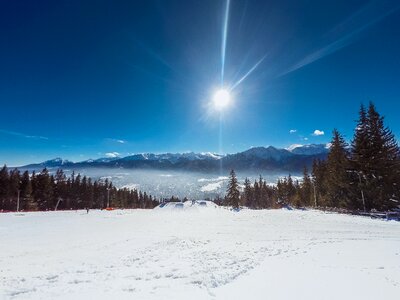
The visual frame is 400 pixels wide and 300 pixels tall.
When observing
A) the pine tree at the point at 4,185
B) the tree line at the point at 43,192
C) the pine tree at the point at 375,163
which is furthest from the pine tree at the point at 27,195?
the pine tree at the point at 375,163

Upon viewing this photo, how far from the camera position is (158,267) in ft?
38.1

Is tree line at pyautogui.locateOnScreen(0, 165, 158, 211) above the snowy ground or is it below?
above

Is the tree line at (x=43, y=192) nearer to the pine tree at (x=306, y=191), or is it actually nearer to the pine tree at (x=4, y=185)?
the pine tree at (x=4, y=185)

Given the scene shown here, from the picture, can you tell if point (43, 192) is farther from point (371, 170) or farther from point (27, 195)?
point (371, 170)

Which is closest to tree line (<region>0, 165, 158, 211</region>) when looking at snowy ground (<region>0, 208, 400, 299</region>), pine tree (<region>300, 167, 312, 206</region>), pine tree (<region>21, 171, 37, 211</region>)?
pine tree (<region>21, 171, 37, 211</region>)

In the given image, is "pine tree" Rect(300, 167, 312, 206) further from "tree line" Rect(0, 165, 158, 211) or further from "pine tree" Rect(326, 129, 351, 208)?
"tree line" Rect(0, 165, 158, 211)

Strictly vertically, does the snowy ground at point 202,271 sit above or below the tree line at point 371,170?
below

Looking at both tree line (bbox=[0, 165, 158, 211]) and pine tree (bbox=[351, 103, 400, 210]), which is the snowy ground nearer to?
pine tree (bbox=[351, 103, 400, 210])

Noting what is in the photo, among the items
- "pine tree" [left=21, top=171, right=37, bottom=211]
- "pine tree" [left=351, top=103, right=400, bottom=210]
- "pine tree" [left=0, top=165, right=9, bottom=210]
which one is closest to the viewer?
"pine tree" [left=351, top=103, right=400, bottom=210]

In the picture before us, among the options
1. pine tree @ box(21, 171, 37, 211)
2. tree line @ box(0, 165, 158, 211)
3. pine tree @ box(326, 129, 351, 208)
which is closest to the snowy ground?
pine tree @ box(326, 129, 351, 208)

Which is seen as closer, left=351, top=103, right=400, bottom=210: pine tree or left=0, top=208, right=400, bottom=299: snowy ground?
left=0, top=208, right=400, bottom=299: snowy ground

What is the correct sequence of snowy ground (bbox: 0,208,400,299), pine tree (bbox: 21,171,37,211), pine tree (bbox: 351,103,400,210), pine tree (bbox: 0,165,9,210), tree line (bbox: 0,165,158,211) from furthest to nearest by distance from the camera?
pine tree (bbox: 21,171,37,211)
tree line (bbox: 0,165,158,211)
pine tree (bbox: 0,165,9,210)
pine tree (bbox: 351,103,400,210)
snowy ground (bbox: 0,208,400,299)

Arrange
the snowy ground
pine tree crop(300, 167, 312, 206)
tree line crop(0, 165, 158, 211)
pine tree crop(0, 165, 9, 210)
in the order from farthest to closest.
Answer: pine tree crop(300, 167, 312, 206), tree line crop(0, 165, 158, 211), pine tree crop(0, 165, 9, 210), the snowy ground

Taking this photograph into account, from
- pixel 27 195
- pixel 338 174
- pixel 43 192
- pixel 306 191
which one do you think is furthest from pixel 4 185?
pixel 306 191
